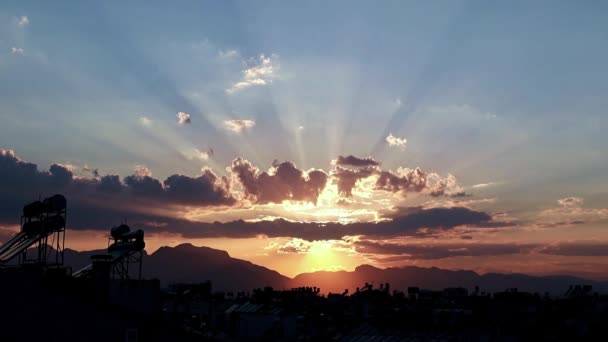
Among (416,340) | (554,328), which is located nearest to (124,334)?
(416,340)

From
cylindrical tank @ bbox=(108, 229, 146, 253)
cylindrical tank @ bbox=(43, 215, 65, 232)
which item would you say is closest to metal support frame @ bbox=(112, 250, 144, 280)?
cylindrical tank @ bbox=(108, 229, 146, 253)

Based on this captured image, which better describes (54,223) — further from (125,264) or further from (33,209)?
(125,264)

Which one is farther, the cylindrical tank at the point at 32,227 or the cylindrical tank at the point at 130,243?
the cylindrical tank at the point at 130,243

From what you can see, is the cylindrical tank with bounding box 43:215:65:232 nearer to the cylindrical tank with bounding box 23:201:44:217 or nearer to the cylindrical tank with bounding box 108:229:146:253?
the cylindrical tank with bounding box 23:201:44:217

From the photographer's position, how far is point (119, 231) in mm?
88000

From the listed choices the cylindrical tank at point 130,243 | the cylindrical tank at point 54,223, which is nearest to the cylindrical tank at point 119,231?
the cylindrical tank at point 130,243

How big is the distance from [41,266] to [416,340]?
40.1 m

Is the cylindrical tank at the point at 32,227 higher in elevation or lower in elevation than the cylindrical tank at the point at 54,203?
lower

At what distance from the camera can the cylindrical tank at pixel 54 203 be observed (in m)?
→ 76.8

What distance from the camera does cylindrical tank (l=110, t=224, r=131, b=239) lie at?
87875 millimetres

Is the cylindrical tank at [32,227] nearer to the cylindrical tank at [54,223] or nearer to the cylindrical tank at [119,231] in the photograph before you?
the cylindrical tank at [54,223]

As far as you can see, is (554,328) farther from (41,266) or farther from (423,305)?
(41,266)

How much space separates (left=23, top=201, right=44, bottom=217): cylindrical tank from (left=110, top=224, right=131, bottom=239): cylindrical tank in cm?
1213

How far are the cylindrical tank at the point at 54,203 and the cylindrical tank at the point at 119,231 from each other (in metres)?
11.5
